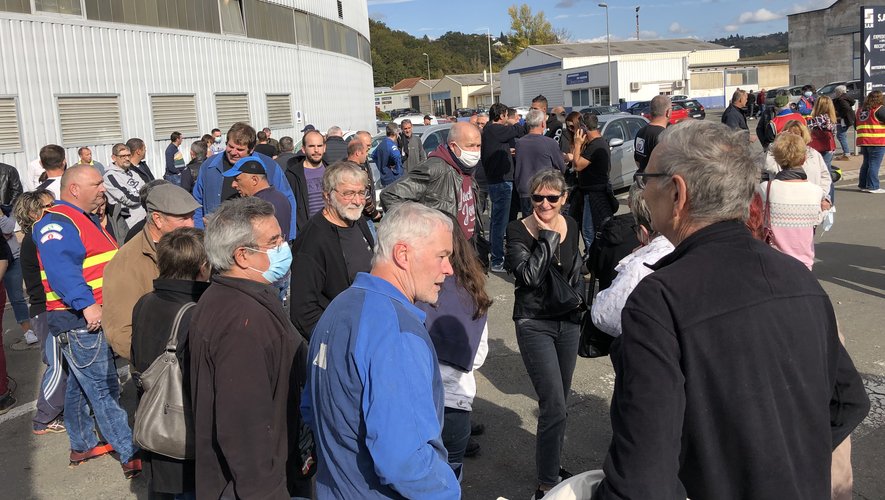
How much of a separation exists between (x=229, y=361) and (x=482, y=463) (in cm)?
236

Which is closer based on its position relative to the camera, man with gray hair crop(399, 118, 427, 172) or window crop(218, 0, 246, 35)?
man with gray hair crop(399, 118, 427, 172)

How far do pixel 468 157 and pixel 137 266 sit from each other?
265 centimetres

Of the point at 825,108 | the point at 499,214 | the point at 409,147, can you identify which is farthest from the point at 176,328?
the point at 825,108

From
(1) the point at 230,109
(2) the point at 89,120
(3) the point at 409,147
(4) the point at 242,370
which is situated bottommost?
(4) the point at 242,370

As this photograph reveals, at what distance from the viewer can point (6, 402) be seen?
5801 millimetres

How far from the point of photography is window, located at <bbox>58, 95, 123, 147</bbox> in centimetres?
1531

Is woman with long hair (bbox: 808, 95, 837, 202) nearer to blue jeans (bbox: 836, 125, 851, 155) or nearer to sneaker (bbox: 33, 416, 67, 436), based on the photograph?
blue jeans (bbox: 836, 125, 851, 155)

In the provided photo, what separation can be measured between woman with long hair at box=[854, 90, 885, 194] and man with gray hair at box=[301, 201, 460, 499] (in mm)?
13099

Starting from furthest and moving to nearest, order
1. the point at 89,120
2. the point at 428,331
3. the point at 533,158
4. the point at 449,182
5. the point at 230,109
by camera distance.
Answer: the point at 230,109
the point at 89,120
the point at 533,158
the point at 449,182
the point at 428,331

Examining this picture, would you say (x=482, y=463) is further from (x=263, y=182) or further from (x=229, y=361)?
(x=263, y=182)

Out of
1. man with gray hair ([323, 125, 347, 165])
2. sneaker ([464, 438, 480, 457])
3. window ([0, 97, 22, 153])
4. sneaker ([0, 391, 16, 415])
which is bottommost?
sneaker ([464, 438, 480, 457])

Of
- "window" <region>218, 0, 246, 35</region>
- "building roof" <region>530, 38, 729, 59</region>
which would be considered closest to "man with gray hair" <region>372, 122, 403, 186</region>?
"window" <region>218, 0, 246, 35</region>

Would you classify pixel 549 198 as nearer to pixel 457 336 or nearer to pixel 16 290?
pixel 457 336

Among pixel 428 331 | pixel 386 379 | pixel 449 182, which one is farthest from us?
pixel 449 182
